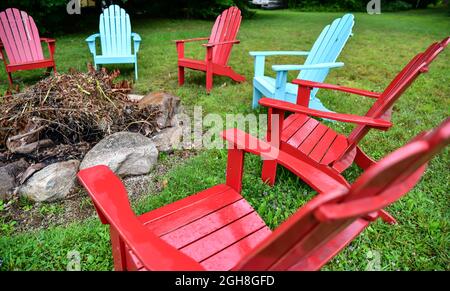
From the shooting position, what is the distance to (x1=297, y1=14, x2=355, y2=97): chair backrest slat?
321cm

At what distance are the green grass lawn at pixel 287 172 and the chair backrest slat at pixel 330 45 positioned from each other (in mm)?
666

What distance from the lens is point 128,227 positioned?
108 cm

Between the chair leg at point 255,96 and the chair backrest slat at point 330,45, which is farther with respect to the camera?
the chair leg at point 255,96

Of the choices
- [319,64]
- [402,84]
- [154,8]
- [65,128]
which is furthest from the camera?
[154,8]

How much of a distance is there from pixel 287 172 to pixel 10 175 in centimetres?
215

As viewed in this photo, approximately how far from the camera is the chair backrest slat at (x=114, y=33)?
17.7 feet

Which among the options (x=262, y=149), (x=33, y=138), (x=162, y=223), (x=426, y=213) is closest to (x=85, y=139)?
(x=33, y=138)

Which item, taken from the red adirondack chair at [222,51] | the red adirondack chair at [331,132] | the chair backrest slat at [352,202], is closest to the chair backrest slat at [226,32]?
the red adirondack chair at [222,51]

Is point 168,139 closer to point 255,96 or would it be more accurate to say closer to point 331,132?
point 255,96

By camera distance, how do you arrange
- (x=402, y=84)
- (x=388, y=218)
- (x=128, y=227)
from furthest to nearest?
(x=388, y=218)
(x=402, y=84)
(x=128, y=227)

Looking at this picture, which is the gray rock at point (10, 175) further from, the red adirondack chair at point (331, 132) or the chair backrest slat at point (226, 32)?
the chair backrest slat at point (226, 32)

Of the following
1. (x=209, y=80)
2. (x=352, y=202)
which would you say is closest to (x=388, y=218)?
(x=352, y=202)
